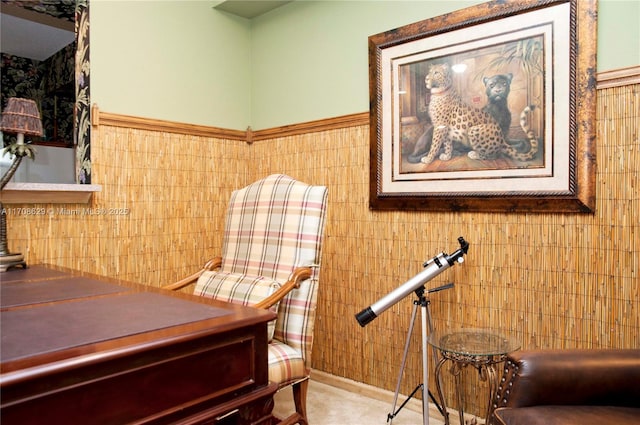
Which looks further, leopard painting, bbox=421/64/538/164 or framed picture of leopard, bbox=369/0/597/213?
leopard painting, bbox=421/64/538/164

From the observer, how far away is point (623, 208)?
185 centimetres

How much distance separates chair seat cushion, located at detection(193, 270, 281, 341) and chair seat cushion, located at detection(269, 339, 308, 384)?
78 millimetres

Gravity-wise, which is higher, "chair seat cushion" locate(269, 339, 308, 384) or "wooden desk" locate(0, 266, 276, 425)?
"wooden desk" locate(0, 266, 276, 425)

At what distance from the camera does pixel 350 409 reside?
2443 mm

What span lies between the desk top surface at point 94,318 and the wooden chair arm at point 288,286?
1.35 feet

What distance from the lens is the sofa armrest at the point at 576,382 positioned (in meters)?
1.41

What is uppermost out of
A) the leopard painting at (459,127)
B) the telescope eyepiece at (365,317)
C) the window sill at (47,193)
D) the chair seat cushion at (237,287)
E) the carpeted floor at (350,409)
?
the leopard painting at (459,127)

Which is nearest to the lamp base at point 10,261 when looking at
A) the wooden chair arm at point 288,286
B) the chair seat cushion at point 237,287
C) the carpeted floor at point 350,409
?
the chair seat cushion at point 237,287

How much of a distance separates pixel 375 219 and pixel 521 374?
1295 mm

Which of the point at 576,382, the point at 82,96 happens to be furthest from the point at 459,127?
the point at 82,96

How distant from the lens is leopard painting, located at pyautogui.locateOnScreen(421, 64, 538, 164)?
6.90ft

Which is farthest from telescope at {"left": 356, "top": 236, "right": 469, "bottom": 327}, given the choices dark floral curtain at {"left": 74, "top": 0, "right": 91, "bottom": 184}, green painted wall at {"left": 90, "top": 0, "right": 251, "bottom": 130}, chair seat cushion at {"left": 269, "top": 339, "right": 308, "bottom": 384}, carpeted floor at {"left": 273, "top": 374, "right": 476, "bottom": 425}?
green painted wall at {"left": 90, "top": 0, "right": 251, "bottom": 130}

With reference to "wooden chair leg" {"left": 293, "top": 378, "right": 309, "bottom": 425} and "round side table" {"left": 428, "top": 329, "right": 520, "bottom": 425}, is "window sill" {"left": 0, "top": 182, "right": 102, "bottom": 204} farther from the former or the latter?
"round side table" {"left": 428, "top": 329, "right": 520, "bottom": 425}

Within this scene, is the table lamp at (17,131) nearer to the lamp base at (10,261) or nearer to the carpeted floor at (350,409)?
the lamp base at (10,261)
